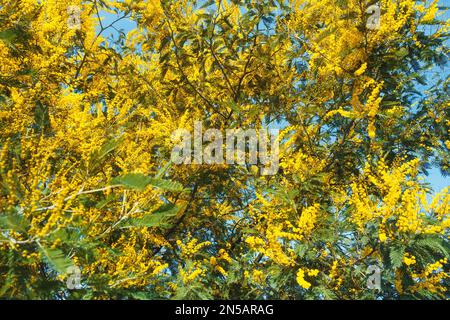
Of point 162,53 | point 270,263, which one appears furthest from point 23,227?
point 162,53

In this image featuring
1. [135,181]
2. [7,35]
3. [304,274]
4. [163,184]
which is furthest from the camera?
[304,274]

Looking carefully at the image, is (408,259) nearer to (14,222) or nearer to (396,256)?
(396,256)

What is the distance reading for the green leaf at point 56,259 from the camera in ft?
7.14

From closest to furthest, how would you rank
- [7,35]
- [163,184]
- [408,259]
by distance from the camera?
1. [163,184]
2. [408,259]
3. [7,35]

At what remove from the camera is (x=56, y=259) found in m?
2.22

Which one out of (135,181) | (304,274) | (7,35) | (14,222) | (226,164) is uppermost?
(7,35)

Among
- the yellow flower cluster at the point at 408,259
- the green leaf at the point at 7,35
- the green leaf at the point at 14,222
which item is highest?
the green leaf at the point at 7,35

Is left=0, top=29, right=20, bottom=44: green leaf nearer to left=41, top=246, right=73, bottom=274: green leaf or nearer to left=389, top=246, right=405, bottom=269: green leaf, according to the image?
left=41, top=246, right=73, bottom=274: green leaf

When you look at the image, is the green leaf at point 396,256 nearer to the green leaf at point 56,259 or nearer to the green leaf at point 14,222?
the green leaf at point 56,259

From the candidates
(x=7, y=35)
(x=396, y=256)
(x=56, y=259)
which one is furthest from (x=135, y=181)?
(x=396, y=256)

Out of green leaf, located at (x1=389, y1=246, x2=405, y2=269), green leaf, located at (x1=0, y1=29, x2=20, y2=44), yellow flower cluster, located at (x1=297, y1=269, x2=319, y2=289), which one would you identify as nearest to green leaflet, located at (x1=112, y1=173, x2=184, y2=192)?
yellow flower cluster, located at (x1=297, y1=269, x2=319, y2=289)

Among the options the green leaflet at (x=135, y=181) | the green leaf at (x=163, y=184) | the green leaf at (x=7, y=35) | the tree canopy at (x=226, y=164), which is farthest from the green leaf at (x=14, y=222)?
the green leaf at (x=7, y=35)

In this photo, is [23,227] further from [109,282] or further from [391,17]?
[391,17]

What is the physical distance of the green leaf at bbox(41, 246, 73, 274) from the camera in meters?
2.18
